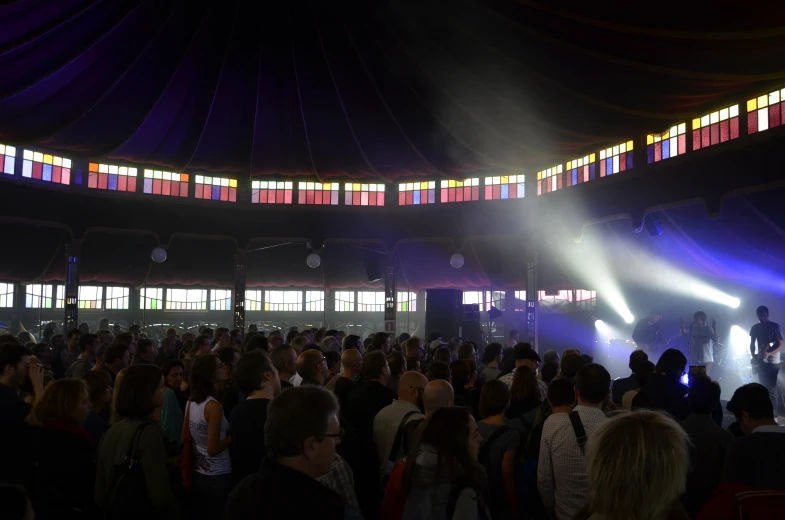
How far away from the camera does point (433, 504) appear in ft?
10.1

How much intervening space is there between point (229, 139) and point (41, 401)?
44.6 ft

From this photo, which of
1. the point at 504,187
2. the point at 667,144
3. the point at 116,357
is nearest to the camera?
the point at 116,357

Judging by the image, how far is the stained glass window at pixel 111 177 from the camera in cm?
1719

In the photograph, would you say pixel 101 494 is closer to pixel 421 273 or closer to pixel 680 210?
pixel 680 210

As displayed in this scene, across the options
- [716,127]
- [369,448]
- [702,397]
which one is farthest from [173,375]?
[716,127]

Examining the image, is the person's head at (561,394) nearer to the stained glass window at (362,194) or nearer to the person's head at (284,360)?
the person's head at (284,360)

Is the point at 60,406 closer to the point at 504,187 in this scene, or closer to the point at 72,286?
the point at 72,286

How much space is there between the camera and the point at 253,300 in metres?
23.2

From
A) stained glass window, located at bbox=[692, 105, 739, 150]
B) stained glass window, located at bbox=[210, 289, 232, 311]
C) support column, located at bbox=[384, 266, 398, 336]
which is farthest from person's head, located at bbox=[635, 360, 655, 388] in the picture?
stained glass window, located at bbox=[210, 289, 232, 311]

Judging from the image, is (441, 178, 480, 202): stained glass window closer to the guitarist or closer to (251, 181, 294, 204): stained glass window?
(251, 181, 294, 204): stained glass window

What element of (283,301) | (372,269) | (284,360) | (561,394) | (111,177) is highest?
(111,177)

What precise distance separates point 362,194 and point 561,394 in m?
15.6

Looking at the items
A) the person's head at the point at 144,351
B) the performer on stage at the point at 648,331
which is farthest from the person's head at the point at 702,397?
the performer on stage at the point at 648,331

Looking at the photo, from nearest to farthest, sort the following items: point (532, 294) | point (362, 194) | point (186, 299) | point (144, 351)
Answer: point (144, 351) < point (532, 294) < point (362, 194) < point (186, 299)
